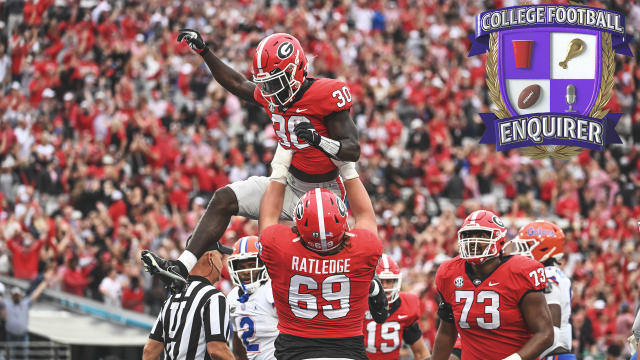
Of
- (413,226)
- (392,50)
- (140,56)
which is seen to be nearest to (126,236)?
(413,226)

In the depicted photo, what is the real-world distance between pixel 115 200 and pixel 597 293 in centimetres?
807

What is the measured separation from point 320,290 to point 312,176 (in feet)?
3.75

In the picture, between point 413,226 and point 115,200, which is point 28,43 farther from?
point 413,226

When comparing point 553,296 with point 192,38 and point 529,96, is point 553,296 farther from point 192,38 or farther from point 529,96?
point 529,96

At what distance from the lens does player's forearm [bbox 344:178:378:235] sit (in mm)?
7074

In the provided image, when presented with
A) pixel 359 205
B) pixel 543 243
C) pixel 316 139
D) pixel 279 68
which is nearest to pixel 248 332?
pixel 359 205

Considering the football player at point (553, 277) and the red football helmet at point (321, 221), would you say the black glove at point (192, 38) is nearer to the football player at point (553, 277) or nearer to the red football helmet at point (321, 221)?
the red football helmet at point (321, 221)

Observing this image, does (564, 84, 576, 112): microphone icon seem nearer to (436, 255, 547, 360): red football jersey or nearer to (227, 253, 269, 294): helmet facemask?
(436, 255, 547, 360): red football jersey

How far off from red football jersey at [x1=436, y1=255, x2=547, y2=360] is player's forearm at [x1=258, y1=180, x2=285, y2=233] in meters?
1.48

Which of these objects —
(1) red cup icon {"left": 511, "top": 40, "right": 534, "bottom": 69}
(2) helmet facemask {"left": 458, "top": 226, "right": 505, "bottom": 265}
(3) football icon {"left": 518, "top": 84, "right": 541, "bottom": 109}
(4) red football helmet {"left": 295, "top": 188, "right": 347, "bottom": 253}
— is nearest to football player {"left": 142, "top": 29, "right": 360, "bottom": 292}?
(4) red football helmet {"left": 295, "top": 188, "right": 347, "bottom": 253}

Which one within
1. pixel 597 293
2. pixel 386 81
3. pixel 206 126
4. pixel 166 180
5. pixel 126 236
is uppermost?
pixel 386 81

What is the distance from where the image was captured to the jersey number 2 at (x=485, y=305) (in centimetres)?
752

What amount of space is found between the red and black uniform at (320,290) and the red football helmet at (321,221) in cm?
8

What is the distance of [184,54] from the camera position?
23.9m
